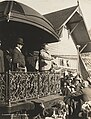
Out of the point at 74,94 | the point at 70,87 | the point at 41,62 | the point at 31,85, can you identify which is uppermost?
the point at 41,62

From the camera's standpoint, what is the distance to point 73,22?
1125cm

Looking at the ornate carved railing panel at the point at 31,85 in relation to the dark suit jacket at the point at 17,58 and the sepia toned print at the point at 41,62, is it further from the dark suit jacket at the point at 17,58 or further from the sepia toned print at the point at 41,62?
the dark suit jacket at the point at 17,58

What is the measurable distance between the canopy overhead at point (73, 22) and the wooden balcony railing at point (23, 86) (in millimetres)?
2711

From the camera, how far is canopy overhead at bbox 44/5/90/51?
9.97 meters

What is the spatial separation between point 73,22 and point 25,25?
3311 mm

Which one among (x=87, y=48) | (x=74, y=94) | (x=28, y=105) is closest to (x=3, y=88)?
(x=28, y=105)

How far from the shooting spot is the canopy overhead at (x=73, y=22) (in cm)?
997

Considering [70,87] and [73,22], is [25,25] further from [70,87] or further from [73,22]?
[73,22]

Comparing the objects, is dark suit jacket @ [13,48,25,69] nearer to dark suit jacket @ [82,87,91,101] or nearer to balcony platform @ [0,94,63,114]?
balcony platform @ [0,94,63,114]

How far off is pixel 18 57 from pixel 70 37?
17.7 feet

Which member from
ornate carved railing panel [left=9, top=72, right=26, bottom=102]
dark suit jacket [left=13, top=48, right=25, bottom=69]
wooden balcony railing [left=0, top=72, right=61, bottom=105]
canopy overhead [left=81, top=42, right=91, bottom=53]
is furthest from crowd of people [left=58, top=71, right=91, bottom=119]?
ornate carved railing panel [left=9, top=72, right=26, bottom=102]

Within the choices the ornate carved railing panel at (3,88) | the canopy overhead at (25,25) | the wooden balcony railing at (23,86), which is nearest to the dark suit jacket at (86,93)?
the wooden balcony railing at (23,86)

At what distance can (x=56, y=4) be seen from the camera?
1177 cm

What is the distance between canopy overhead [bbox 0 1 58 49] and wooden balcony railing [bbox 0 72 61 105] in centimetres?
127
